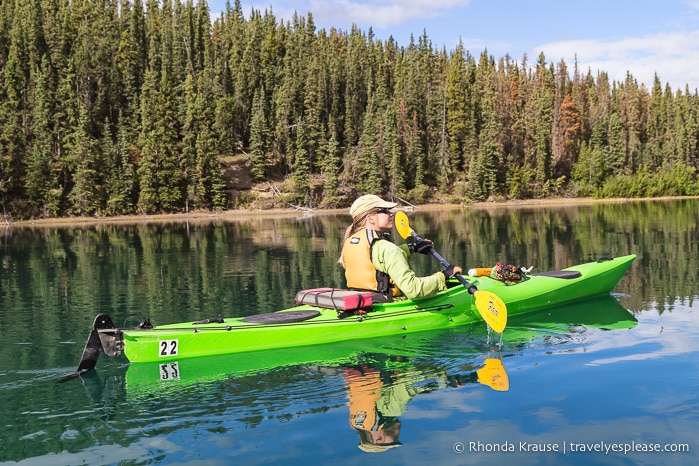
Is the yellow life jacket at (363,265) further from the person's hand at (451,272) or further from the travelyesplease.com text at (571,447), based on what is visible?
the travelyesplease.com text at (571,447)

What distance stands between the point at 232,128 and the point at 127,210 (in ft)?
71.2

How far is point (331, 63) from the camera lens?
8244 cm

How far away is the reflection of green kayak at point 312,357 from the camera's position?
850 cm

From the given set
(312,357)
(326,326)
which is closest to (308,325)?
(326,326)

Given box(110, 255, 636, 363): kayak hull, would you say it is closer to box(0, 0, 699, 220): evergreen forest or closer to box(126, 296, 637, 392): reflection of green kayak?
box(126, 296, 637, 392): reflection of green kayak

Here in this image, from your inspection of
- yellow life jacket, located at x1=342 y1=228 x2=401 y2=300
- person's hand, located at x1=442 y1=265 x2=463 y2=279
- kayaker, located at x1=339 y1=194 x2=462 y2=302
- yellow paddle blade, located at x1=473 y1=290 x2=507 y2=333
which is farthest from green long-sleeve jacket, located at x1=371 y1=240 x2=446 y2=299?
yellow paddle blade, located at x1=473 y1=290 x2=507 y2=333

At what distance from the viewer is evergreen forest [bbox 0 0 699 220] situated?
61688mm

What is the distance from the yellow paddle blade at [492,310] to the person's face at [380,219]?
1.98 metres

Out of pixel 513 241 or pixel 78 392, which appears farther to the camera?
pixel 513 241

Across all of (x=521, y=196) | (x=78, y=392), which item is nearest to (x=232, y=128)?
(x=521, y=196)

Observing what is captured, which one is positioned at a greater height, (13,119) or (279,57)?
(279,57)

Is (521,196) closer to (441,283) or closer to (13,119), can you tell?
(13,119)

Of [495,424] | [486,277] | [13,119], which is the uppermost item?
[13,119]

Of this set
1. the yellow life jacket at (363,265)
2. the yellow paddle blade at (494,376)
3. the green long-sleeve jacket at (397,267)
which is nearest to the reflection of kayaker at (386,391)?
the yellow paddle blade at (494,376)
